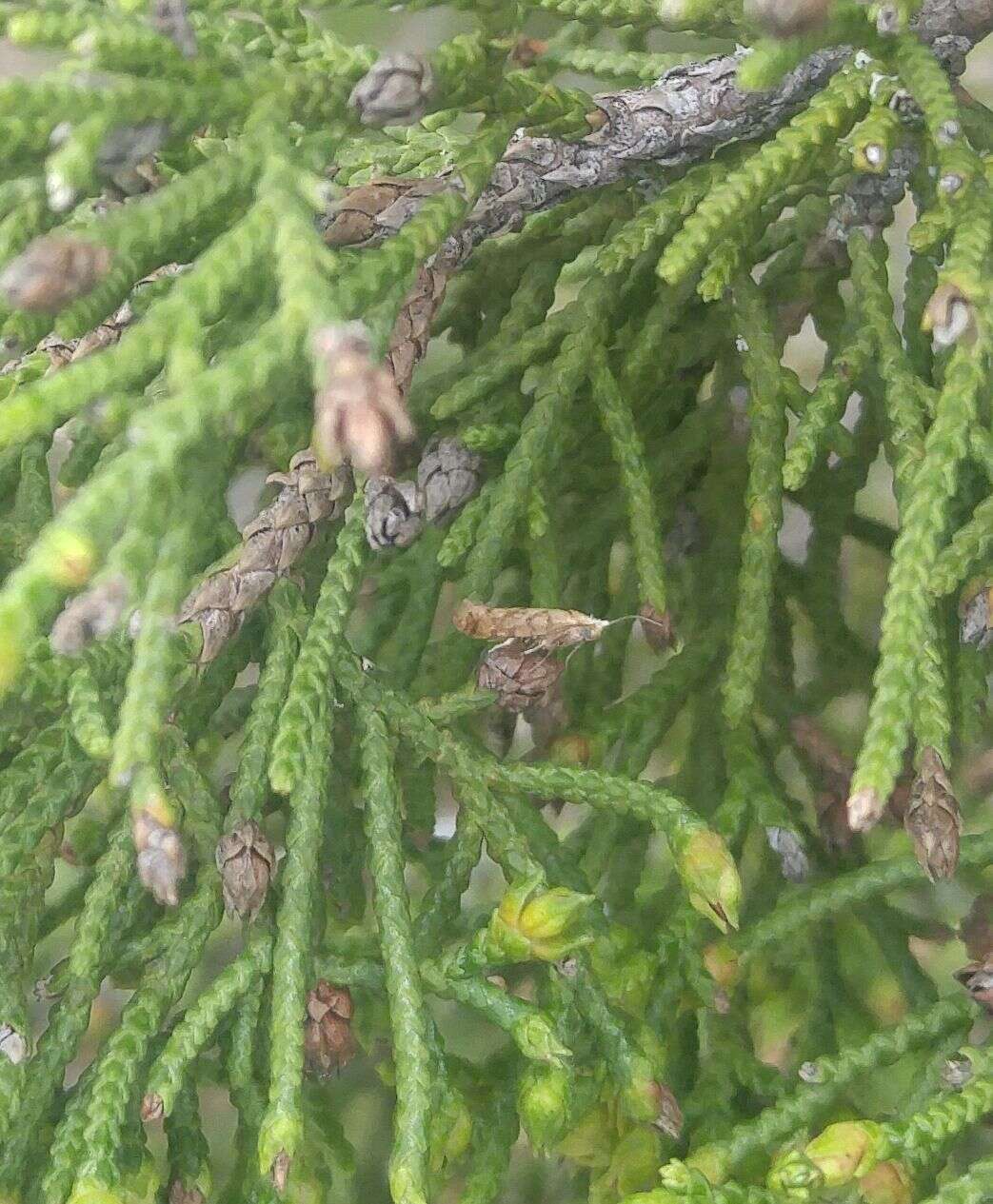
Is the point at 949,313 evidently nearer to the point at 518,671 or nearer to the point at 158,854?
the point at 518,671

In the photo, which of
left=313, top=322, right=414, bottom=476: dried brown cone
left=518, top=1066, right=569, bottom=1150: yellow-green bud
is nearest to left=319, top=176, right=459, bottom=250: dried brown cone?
left=313, top=322, right=414, bottom=476: dried brown cone

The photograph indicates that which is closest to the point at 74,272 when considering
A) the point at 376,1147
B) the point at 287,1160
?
the point at 287,1160

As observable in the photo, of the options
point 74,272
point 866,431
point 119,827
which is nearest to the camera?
point 74,272

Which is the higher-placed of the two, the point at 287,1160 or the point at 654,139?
the point at 654,139

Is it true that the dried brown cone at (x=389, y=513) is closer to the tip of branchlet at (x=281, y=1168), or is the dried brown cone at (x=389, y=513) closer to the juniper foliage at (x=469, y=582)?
the juniper foliage at (x=469, y=582)

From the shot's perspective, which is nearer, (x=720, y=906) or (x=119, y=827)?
(x=720, y=906)

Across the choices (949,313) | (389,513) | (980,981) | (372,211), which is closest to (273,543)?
(389,513)

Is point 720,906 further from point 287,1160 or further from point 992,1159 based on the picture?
point 287,1160
